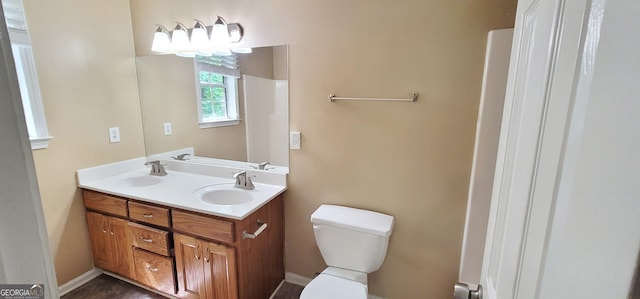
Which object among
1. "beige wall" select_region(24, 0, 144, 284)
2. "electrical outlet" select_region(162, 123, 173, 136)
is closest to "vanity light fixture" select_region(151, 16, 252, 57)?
"beige wall" select_region(24, 0, 144, 284)

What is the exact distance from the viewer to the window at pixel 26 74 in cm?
159

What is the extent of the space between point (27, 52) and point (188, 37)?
37.8 inches

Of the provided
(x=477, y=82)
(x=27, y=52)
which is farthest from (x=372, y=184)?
(x=27, y=52)

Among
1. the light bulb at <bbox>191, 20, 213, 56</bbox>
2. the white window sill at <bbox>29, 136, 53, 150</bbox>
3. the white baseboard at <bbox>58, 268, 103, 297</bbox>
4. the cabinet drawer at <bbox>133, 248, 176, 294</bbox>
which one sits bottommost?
the white baseboard at <bbox>58, 268, 103, 297</bbox>

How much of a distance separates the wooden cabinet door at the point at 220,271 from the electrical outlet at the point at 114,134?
1.34 metres

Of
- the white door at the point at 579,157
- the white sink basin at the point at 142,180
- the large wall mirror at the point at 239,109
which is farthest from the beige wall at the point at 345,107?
the white door at the point at 579,157

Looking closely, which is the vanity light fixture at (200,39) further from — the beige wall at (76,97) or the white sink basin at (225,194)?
the white sink basin at (225,194)

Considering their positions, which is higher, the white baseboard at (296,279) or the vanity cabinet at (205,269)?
the vanity cabinet at (205,269)

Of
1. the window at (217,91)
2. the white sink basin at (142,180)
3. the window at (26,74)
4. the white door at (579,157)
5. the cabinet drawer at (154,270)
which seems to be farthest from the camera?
the white sink basin at (142,180)

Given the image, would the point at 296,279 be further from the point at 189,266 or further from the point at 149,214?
the point at 149,214

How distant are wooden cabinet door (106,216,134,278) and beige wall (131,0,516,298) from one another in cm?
120

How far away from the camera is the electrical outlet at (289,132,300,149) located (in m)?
1.79

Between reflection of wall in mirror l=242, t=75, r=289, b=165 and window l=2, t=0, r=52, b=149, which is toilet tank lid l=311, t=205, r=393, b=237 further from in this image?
window l=2, t=0, r=52, b=149

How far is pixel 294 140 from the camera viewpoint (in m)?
1.81
